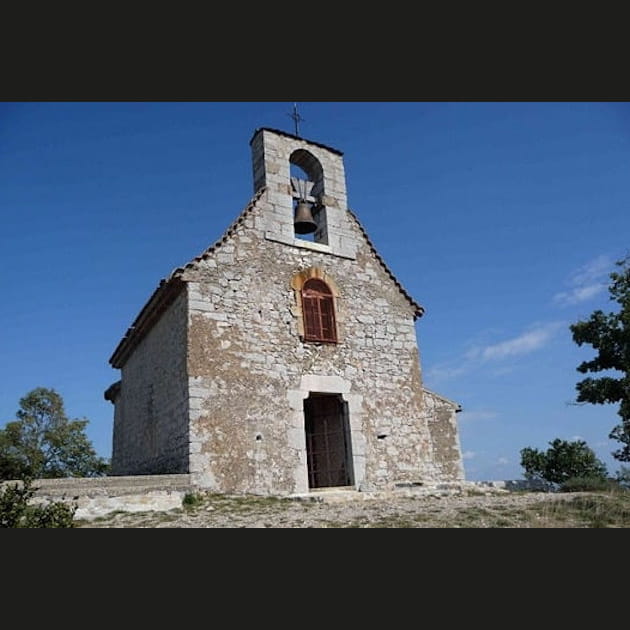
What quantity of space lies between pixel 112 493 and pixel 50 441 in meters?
18.4

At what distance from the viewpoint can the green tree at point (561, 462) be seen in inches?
824

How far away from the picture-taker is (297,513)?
8875mm

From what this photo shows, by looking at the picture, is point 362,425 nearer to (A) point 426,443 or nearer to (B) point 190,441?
(A) point 426,443

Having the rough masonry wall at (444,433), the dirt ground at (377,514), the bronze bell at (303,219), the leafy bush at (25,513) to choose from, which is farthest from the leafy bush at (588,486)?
the leafy bush at (25,513)

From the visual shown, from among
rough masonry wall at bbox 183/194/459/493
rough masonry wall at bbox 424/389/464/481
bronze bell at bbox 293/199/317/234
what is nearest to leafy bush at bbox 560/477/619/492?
rough masonry wall at bbox 424/389/464/481

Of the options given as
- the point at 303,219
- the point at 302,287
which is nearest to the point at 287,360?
the point at 302,287

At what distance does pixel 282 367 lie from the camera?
1237 centimetres

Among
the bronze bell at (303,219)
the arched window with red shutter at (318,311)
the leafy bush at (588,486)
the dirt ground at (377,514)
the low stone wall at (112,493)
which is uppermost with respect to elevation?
the bronze bell at (303,219)

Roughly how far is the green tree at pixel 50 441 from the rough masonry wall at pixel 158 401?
1009 cm

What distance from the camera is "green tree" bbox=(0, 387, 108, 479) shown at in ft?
81.4

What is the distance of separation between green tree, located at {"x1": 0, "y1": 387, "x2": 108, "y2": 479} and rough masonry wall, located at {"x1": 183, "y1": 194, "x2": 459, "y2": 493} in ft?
54.4

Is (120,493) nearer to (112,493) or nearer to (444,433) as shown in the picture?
(112,493)

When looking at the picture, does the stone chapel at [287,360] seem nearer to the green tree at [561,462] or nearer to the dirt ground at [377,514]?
the dirt ground at [377,514]

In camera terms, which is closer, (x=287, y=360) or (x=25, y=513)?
(x=25, y=513)
